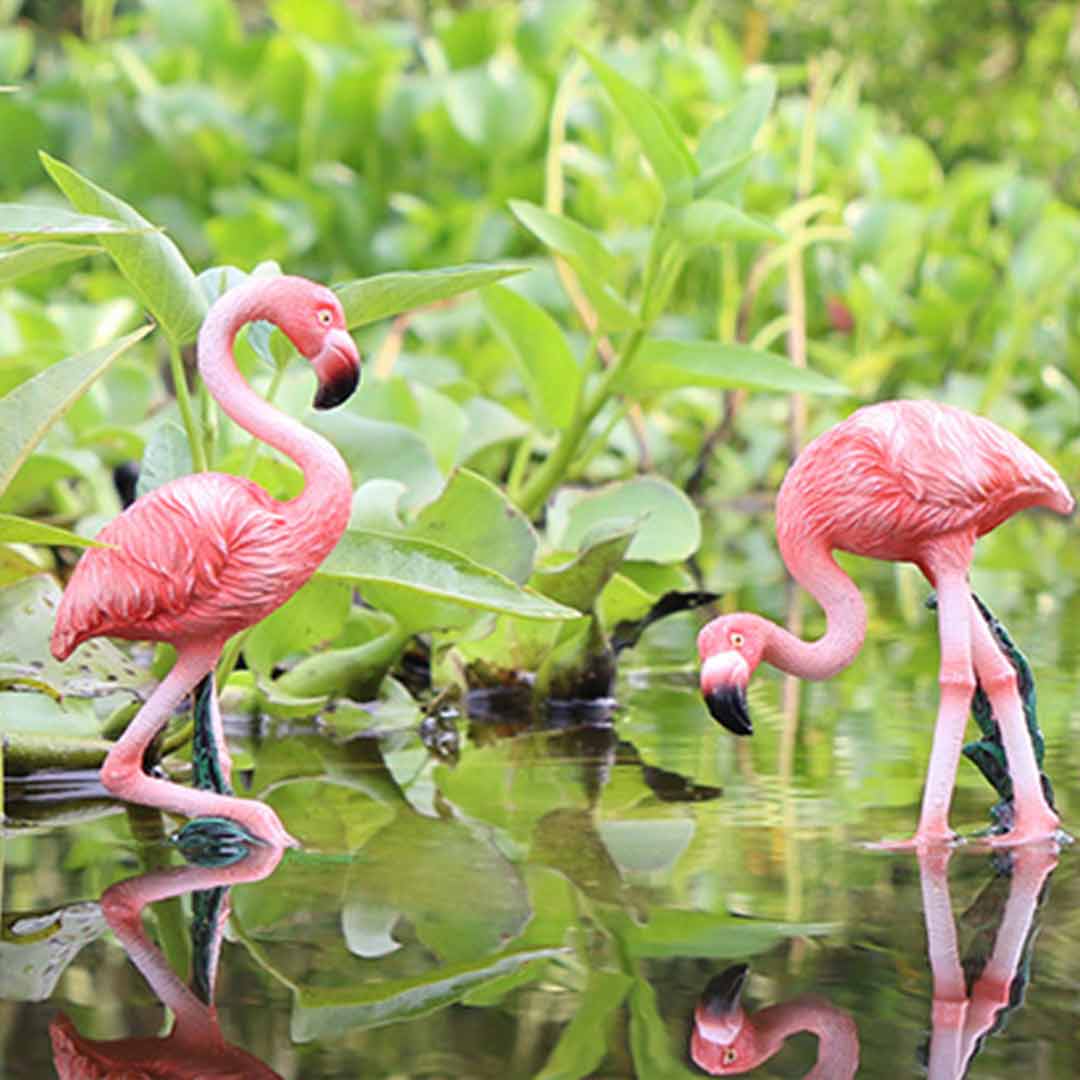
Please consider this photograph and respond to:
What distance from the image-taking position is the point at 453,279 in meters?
0.90

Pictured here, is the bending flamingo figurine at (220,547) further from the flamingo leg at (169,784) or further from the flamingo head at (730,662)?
the flamingo head at (730,662)

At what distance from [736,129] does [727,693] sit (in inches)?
23.9

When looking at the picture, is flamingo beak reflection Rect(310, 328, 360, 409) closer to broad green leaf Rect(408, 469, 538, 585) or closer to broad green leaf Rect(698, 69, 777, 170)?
broad green leaf Rect(408, 469, 538, 585)

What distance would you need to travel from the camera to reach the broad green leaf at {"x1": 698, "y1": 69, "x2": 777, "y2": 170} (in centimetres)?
131

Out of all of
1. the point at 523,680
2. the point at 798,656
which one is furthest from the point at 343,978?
the point at 523,680

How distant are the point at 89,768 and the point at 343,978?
16.1 inches

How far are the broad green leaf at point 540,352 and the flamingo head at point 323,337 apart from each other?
1.75ft

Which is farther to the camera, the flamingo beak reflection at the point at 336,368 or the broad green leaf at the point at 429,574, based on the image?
the broad green leaf at the point at 429,574

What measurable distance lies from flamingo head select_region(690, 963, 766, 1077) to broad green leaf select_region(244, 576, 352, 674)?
0.53 m

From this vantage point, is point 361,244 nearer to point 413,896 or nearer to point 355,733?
point 355,733

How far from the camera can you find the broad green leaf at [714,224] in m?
1.23

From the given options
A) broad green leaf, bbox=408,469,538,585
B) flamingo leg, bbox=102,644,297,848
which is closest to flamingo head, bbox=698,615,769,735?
flamingo leg, bbox=102,644,297,848

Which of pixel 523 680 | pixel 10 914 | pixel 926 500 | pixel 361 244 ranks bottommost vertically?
pixel 361 244

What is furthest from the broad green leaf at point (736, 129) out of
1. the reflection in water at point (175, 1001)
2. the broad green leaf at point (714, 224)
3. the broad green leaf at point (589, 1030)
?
the broad green leaf at point (589, 1030)
